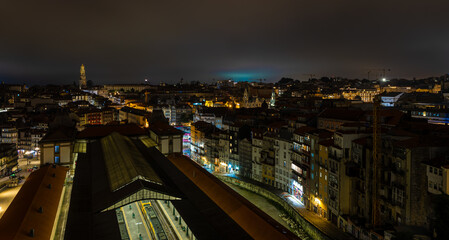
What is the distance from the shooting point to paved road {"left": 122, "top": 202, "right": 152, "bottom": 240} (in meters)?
15.8

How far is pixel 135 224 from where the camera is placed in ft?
55.0

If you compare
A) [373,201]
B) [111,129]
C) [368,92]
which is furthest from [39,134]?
[368,92]

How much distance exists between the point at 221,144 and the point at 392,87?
251ft

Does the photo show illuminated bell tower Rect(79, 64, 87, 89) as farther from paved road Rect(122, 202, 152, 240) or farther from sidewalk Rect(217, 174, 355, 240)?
paved road Rect(122, 202, 152, 240)

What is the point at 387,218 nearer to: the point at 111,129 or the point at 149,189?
the point at 149,189

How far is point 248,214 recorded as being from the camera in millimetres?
20297

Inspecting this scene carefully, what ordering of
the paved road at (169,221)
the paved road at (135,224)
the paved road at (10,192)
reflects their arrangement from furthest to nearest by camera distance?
the paved road at (10,192)
the paved road at (135,224)
the paved road at (169,221)

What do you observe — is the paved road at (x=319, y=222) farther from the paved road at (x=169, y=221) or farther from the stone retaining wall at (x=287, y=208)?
the paved road at (x=169, y=221)

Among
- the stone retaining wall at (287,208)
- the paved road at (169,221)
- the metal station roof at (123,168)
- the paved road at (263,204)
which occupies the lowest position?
the paved road at (263,204)

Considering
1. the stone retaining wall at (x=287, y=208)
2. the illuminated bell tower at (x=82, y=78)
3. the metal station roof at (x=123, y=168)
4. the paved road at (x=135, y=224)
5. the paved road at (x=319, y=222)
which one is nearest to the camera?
the paved road at (x=135, y=224)

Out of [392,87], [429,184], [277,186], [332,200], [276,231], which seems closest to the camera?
[276,231]

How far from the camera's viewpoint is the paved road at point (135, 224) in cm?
1578

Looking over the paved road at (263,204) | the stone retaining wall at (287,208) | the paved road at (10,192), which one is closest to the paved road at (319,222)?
the stone retaining wall at (287,208)

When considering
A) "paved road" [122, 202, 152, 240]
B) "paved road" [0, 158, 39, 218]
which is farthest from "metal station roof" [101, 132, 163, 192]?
"paved road" [0, 158, 39, 218]
